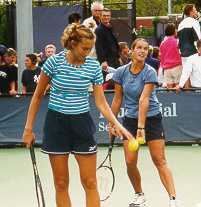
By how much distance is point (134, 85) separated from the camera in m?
7.04

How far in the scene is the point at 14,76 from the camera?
43.8ft

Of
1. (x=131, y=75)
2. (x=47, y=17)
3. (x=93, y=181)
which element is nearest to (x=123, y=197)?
(x=131, y=75)

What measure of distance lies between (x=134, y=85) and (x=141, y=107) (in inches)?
12.3

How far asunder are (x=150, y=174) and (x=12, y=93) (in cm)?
384

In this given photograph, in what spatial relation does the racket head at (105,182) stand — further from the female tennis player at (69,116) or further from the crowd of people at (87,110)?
the female tennis player at (69,116)

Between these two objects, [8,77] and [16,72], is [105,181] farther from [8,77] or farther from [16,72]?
[16,72]

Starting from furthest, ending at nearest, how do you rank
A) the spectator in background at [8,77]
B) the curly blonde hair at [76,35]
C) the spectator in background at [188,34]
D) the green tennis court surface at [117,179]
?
the spectator in background at [8,77] → the spectator in background at [188,34] → the green tennis court surface at [117,179] → the curly blonde hair at [76,35]

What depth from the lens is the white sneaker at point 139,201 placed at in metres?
7.33

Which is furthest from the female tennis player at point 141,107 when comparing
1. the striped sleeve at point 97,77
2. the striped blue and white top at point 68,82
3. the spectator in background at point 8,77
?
the spectator in background at point 8,77

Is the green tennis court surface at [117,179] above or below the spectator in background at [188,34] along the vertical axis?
below

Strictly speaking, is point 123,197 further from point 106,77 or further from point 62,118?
point 106,77

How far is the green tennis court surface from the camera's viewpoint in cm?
779

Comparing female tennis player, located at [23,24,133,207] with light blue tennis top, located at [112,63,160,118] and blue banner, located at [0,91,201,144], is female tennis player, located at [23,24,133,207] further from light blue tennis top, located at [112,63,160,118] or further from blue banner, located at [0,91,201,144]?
blue banner, located at [0,91,201,144]

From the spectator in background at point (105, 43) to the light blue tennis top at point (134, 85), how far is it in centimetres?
513
